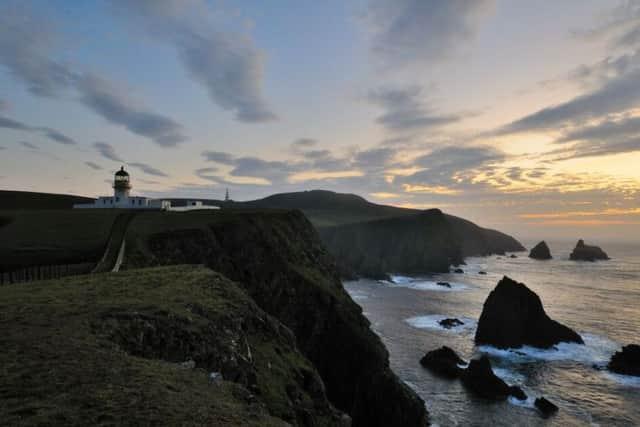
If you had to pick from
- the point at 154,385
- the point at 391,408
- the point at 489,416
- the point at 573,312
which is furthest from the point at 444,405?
the point at 573,312

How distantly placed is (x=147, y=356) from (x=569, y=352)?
218 ft

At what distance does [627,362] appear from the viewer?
5353cm

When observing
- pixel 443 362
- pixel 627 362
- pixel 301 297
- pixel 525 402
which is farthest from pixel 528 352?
pixel 301 297

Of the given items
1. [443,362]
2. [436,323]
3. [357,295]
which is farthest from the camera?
[357,295]

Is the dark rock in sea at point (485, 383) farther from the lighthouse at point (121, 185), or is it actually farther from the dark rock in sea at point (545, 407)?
the lighthouse at point (121, 185)

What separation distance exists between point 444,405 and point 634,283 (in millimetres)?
129483

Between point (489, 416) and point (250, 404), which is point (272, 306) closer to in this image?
point (489, 416)

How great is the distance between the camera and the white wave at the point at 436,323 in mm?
75312

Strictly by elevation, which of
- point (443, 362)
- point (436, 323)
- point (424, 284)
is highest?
point (424, 284)

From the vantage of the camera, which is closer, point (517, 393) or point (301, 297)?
point (517, 393)

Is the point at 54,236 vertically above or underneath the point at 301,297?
above

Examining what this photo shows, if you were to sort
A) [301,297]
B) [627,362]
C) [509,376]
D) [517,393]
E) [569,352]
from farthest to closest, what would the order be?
[569,352] < [627,362] < [509,376] < [301,297] < [517,393]

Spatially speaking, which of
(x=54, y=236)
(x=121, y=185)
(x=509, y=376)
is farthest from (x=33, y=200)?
(x=509, y=376)

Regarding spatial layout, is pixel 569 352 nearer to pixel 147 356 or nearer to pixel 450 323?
pixel 450 323
